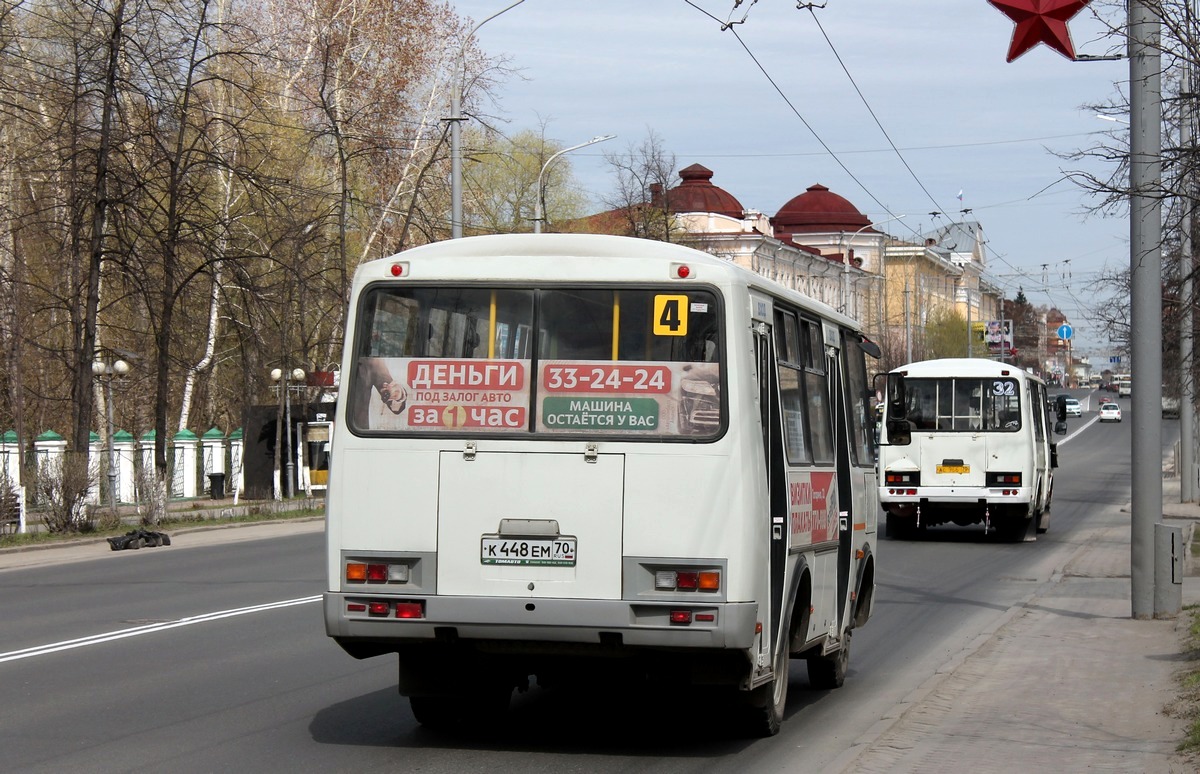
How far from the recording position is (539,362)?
26.8ft

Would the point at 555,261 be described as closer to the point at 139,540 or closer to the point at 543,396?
the point at 543,396

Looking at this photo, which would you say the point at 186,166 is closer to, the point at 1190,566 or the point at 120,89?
the point at 120,89

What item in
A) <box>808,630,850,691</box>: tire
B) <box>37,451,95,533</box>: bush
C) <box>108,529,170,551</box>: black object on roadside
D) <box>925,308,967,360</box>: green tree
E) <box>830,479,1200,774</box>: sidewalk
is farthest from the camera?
<box>925,308,967,360</box>: green tree

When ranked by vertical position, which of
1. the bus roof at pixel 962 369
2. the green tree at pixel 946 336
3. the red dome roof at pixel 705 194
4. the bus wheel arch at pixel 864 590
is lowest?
the bus wheel arch at pixel 864 590

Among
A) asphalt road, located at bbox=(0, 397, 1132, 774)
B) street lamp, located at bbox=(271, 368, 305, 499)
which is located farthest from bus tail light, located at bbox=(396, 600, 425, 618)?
street lamp, located at bbox=(271, 368, 305, 499)

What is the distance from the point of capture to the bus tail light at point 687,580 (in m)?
7.76

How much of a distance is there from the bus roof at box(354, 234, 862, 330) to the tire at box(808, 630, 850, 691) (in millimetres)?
3443

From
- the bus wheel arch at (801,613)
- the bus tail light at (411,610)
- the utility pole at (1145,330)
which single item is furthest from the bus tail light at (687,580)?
the utility pole at (1145,330)

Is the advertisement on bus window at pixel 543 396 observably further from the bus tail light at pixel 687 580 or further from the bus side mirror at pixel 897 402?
the bus side mirror at pixel 897 402

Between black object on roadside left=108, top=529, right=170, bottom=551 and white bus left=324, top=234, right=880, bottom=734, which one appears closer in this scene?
white bus left=324, top=234, right=880, bottom=734

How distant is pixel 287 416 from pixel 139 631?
78.1 feet

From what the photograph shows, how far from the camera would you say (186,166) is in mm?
28516

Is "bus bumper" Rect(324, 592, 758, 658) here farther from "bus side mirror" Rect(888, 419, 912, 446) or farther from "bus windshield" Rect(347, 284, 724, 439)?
"bus side mirror" Rect(888, 419, 912, 446)

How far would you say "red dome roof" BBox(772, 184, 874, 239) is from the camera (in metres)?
113
